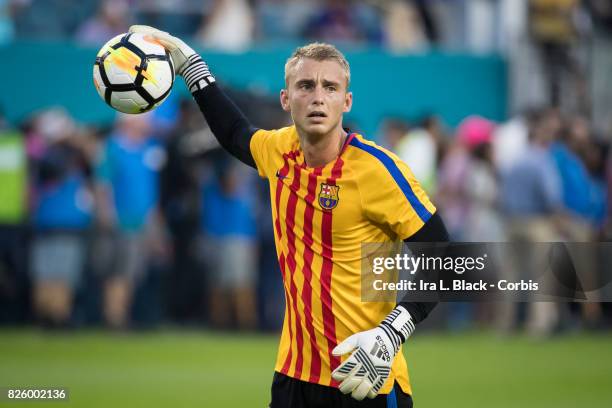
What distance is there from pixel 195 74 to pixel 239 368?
615cm

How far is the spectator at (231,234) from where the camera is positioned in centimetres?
1426

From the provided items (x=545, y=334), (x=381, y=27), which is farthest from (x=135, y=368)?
(x=381, y=27)

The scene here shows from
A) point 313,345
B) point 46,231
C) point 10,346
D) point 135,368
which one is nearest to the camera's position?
A: point 313,345

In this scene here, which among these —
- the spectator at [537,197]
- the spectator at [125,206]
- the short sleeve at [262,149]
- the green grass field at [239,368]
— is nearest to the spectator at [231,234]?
the green grass field at [239,368]

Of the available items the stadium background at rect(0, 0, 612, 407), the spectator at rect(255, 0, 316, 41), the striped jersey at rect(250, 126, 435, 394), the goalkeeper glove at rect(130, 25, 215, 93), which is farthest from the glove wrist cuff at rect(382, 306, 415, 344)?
the spectator at rect(255, 0, 316, 41)

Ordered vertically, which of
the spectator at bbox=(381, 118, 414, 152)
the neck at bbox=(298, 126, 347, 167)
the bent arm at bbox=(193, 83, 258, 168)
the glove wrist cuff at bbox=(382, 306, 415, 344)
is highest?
the spectator at bbox=(381, 118, 414, 152)

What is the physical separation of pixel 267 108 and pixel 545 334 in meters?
4.42

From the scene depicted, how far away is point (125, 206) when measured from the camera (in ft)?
46.1

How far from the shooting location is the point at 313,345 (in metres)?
5.33

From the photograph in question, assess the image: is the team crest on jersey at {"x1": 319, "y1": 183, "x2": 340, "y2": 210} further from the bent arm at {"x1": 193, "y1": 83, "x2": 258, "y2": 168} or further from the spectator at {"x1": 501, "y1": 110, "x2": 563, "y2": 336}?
the spectator at {"x1": 501, "y1": 110, "x2": 563, "y2": 336}

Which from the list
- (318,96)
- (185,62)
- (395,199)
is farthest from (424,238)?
(185,62)

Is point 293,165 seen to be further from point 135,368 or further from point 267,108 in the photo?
point 267,108

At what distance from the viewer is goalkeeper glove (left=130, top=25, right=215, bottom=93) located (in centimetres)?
600

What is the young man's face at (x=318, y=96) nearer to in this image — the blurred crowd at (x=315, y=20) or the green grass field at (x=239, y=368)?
the green grass field at (x=239, y=368)
